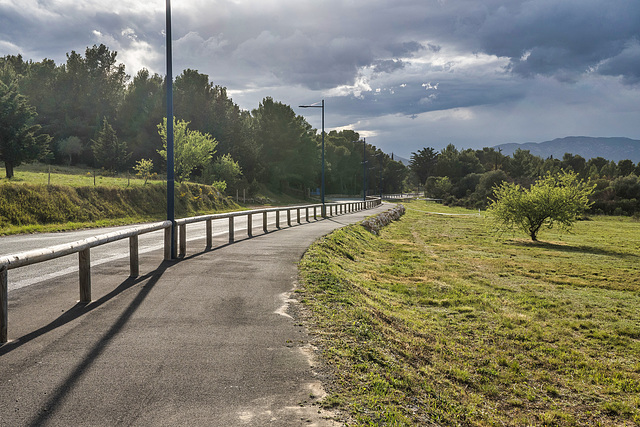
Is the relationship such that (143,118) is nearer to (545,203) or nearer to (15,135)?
(15,135)

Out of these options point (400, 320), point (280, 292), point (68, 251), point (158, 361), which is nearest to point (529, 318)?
point (400, 320)

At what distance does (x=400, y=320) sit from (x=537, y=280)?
863 cm

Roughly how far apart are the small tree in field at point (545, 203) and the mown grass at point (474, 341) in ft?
35.6

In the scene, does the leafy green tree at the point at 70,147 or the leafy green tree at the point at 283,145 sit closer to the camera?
the leafy green tree at the point at 70,147

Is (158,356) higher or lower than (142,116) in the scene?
lower

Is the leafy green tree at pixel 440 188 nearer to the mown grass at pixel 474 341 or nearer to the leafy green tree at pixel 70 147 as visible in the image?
the leafy green tree at pixel 70 147

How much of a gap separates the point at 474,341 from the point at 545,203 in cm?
2209

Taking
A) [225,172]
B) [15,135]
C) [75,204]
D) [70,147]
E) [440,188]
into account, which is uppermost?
[70,147]

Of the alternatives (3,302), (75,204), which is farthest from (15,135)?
(3,302)

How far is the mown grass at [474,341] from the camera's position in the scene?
14.6 feet

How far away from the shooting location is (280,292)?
7.68 metres

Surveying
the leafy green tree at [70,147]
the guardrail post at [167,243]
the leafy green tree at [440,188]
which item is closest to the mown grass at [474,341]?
the guardrail post at [167,243]

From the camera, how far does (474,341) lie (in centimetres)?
794

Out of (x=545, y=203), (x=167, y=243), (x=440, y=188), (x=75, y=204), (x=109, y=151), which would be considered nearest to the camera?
(x=167, y=243)
